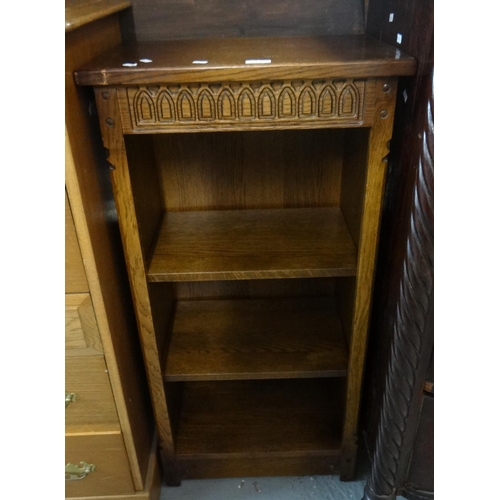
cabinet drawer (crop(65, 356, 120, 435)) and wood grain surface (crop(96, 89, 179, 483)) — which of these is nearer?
wood grain surface (crop(96, 89, 179, 483))

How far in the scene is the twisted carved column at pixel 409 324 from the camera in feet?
1.88

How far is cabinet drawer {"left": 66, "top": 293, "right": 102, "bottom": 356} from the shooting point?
2.51 feet

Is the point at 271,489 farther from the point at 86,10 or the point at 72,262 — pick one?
the point at 86,10

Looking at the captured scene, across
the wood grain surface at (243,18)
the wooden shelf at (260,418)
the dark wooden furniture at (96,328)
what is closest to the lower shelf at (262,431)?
the wooden shelf at (260,418)

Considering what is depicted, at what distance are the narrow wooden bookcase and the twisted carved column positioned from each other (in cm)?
18

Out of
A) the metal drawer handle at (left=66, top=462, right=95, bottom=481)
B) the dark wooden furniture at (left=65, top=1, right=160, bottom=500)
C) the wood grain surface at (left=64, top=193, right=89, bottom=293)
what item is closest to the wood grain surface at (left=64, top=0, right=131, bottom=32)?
the dark wooden furniture at (left=65, top=1, right=160, bottom=500)

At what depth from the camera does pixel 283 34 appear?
3.25 ft

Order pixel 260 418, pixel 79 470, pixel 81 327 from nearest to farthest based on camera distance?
1. pixel 81 327
2. pixel 79 470
3. pixel 260 418

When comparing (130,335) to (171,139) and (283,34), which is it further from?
(283,34)

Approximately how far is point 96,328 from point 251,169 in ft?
1.71

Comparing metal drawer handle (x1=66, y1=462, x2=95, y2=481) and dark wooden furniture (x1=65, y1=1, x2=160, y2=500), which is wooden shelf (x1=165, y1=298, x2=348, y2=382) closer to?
dark wooden furniture (x1=65, y1=1, x2=160, y2=500)

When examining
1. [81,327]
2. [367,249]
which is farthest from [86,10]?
[367,249]

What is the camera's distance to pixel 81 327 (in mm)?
786

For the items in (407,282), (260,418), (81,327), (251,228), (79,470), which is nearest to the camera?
(407,282)
